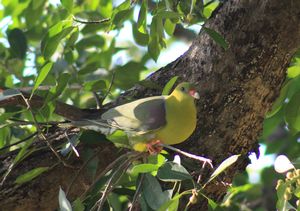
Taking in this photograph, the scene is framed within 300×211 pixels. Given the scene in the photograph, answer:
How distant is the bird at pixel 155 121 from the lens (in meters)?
1.90

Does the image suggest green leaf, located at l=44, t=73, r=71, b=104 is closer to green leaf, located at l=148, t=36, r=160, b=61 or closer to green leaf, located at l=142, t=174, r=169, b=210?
green leaf, located at l=148, t=36, r=160, b=61

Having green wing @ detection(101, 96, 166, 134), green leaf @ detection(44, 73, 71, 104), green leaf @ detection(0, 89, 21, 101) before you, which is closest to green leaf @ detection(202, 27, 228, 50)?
green wing @ detection(101, 96, 166, 134)

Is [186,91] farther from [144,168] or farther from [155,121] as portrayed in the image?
[144,168]

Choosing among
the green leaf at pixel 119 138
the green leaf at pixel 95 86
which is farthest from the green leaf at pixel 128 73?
the green leaf at pixel 119 138

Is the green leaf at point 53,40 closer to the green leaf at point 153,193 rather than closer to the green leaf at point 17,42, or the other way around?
the green leaf at point 153,193

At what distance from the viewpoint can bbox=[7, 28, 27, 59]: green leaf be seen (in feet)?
9.48

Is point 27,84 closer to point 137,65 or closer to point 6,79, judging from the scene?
point 6,79

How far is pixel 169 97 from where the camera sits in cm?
202

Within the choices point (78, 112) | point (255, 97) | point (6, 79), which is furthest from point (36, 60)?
point (255, 97)

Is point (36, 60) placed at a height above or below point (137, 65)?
below

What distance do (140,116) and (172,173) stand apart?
1.11ft

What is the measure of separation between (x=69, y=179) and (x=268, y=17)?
0.82 metres

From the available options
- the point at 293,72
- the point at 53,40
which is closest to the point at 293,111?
the point at 293,72

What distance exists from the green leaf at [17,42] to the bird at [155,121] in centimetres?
99
